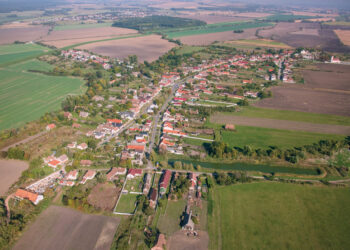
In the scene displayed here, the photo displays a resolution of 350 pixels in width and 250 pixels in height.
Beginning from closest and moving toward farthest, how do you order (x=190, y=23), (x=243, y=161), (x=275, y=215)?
1. (x=275, y=215)
2. (x=243, y=161)
3. (x=190, y=23)

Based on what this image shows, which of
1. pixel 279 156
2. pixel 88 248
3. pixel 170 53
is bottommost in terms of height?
pixel 88 248

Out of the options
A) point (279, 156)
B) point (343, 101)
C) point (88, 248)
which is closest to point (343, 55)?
point (343, 101)

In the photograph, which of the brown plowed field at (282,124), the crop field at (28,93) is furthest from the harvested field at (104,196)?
the brown plowed field at (282,124)

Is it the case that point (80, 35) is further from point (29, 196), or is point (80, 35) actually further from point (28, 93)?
point (29, 196)

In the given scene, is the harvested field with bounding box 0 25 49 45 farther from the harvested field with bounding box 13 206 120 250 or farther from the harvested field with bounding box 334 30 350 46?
the harvested field with bounding box 334 30 350 46

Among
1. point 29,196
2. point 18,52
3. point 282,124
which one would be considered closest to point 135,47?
point 18,52

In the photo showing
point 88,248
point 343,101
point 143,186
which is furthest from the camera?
point 343,101

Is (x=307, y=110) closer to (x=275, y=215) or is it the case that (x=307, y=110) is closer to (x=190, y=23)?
(x=275, y=215)
